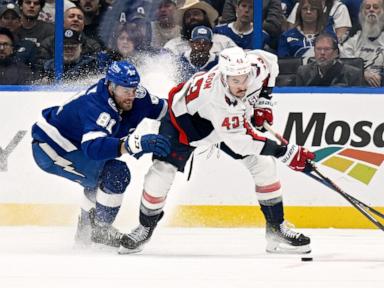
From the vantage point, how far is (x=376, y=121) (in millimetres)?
7320

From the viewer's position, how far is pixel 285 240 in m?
6.01

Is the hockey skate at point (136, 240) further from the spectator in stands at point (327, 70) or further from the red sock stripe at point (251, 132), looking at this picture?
the spectator in stands at point (327, 70)

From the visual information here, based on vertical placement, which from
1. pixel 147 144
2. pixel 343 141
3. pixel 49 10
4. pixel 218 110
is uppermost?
pixel 218 110

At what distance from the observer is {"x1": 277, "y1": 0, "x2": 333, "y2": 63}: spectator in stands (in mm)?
7426

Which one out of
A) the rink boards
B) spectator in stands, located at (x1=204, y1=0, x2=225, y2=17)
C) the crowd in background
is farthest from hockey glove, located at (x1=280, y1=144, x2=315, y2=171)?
spectator in stands, located at (x1=204, y1=0, x2=225, y2=17)

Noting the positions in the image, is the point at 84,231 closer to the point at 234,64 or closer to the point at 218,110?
the point at 218,110

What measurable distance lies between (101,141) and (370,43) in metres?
Result: 2.46

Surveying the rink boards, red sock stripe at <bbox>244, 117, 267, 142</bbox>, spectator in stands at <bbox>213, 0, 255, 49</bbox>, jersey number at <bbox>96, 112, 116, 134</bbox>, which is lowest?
the rink boards

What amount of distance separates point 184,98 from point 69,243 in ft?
3.82

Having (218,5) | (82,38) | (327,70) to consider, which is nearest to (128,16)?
(82,38)

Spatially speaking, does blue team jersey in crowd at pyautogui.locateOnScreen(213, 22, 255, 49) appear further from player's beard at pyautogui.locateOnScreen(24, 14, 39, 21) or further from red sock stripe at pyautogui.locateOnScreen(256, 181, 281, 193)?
red sock stripe at pyautogui.locateOnScreen(256, 181, 281, 193)

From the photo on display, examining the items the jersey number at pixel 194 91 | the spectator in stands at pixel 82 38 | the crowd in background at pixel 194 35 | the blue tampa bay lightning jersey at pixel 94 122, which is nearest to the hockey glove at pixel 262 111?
the jersey number at pixel 194 91

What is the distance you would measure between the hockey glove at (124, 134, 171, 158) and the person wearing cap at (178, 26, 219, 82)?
6.22ft

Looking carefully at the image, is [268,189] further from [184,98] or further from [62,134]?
[62,134]
